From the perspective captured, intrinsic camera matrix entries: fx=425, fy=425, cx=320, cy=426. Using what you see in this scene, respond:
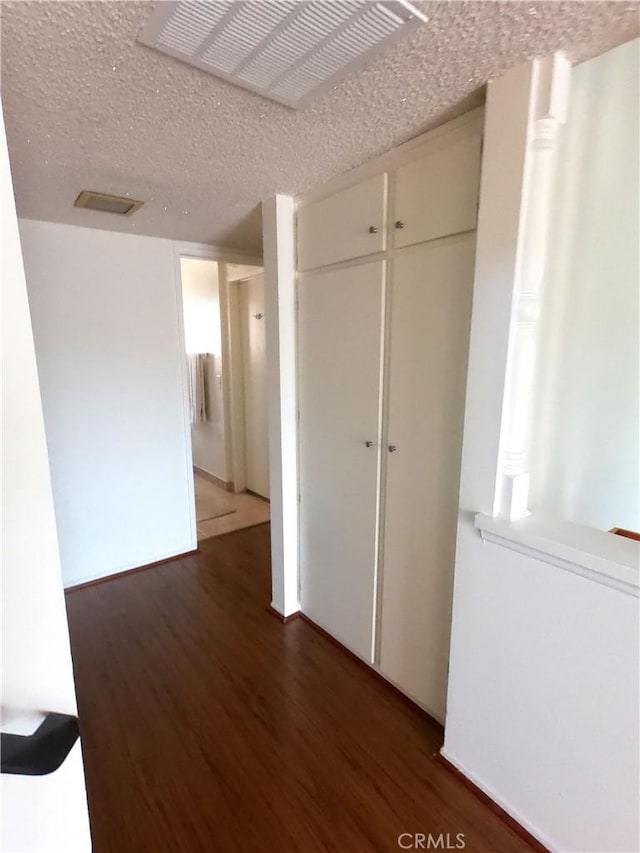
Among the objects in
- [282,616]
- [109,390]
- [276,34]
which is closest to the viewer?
[276,34]

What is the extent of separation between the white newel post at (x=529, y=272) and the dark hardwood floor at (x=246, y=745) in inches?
40.3

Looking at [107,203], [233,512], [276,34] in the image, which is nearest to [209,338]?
[233,512]

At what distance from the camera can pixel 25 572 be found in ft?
2.46

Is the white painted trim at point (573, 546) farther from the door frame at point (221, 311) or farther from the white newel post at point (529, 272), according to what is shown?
the door frame at point (221, 311)

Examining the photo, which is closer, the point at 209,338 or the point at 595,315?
the point at 595,315

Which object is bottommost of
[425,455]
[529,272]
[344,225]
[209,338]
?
[425,455]

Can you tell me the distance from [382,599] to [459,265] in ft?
4.56

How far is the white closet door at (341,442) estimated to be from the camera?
1.78 m

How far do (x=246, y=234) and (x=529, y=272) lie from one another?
78.9 inches

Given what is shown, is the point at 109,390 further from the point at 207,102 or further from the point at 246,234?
the point at 207,102

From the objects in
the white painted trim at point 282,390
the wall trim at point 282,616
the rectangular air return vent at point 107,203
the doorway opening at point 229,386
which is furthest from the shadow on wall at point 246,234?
the wall trim at point 282,616

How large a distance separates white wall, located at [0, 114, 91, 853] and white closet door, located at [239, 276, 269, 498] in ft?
10.2

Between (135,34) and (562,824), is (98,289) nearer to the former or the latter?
(135,34)

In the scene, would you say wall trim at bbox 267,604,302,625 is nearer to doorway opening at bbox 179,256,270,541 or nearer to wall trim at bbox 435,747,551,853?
wall trim at bbox 435,747,551,853
